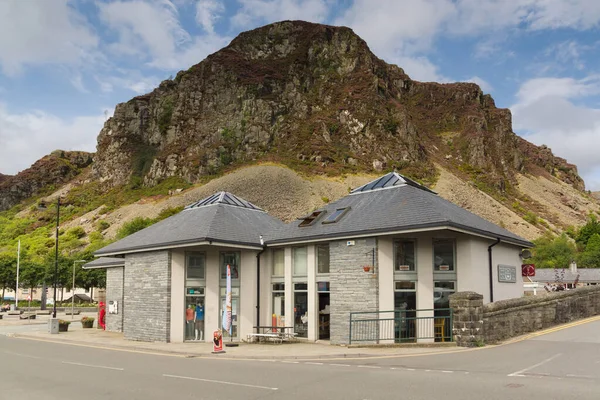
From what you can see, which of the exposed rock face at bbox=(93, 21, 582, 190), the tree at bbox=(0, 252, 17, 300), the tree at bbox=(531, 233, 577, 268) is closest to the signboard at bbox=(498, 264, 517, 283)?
the tree at bbox=(0, 252, 17, 300)

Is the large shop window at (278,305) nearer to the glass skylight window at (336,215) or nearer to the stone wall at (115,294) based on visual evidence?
the glass skylight window at (336,215)

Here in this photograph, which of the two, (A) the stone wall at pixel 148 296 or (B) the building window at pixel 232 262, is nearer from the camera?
(A) the stone wall at pixel 148 296

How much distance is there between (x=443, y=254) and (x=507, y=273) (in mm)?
4107

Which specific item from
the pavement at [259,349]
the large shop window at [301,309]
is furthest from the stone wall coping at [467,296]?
the large shop window at [301,309]

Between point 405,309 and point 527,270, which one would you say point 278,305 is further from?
point 527,270

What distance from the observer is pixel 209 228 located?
23.4m

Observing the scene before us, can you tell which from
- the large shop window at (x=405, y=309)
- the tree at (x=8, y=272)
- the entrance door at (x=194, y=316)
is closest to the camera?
the large shop window at (x=405, y=309)

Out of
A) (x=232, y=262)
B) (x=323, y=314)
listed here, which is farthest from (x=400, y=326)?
(x=232, y=262)

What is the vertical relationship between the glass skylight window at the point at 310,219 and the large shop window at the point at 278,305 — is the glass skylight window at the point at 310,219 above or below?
above

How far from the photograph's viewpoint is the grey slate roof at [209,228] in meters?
23.2

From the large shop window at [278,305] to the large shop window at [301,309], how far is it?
2.54 feet

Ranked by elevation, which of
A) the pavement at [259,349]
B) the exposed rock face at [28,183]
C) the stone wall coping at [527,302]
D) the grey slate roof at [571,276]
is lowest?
the pavement at [259,349]

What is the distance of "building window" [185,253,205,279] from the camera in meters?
23.7

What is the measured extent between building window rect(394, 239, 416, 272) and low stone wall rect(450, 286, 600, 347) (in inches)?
112
